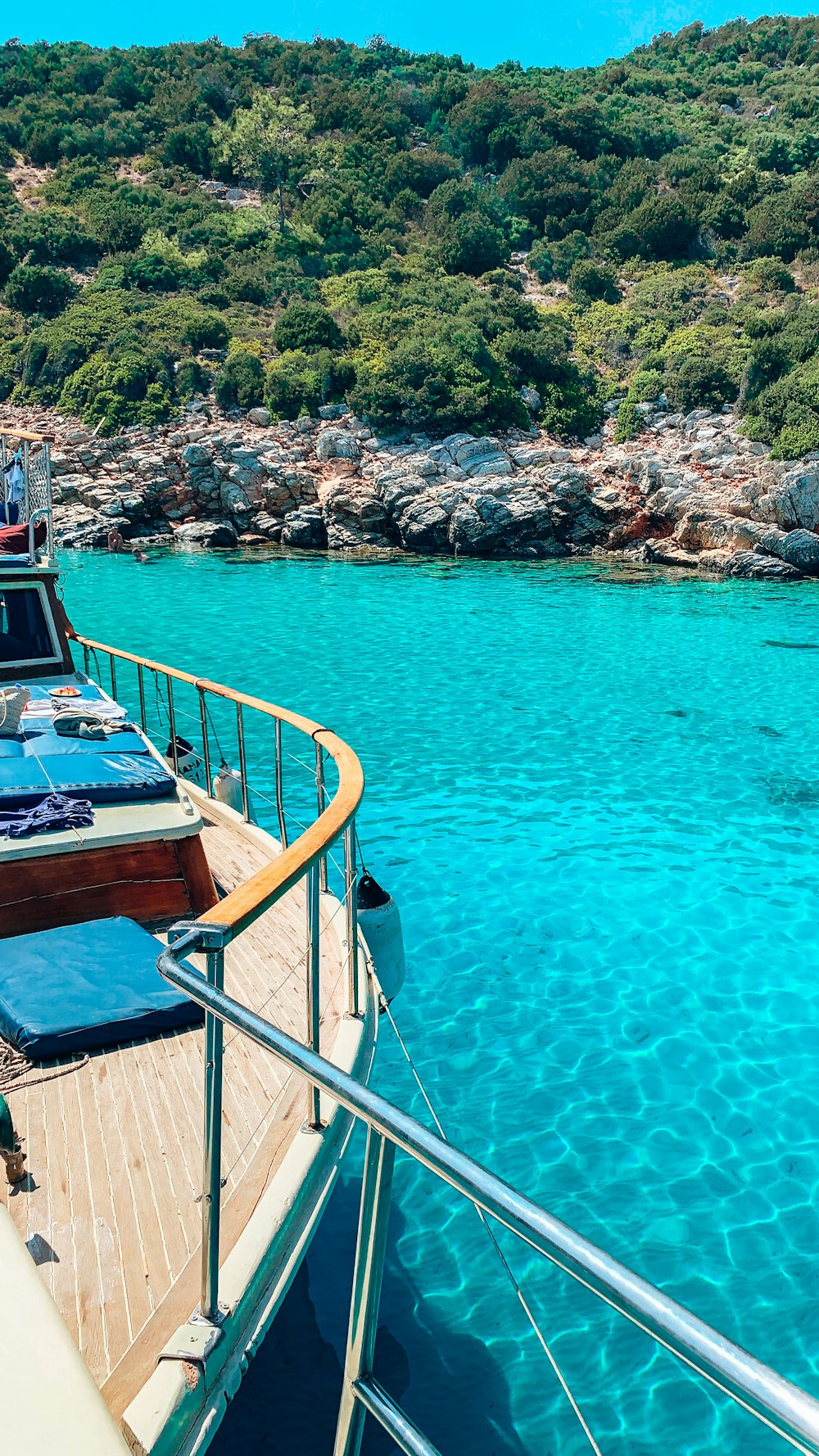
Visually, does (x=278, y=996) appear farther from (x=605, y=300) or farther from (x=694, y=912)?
(x=605, y=300)

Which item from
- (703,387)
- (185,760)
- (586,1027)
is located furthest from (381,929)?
(703,387)

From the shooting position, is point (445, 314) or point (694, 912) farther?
point (445, 314)

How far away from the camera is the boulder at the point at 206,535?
31.7 m

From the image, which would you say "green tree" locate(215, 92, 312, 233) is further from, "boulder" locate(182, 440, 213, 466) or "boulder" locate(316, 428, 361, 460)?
"boulder" locate(182, 440, 213, 466)

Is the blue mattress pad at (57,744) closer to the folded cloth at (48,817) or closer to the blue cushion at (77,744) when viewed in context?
the blue cushion at (77,744)

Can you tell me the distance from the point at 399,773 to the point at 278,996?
266 inches

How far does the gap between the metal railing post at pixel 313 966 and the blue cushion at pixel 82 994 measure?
3.15 feet

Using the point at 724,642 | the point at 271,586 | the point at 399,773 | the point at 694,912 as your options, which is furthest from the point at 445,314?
the point at 694,912

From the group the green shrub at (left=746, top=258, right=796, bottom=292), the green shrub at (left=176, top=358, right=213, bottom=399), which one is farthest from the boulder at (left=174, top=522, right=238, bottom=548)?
the green shrub at (left=746, top=258, right=796, bottom=292)

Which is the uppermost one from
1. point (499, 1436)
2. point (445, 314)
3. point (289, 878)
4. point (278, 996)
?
point (445, 314)

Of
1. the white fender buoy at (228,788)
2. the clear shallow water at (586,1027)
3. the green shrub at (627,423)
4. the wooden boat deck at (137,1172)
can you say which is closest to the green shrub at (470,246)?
the green shrub at (627,423)

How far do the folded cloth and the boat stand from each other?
0.02m

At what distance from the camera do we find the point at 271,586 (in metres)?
24.8

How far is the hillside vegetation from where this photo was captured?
3631 centimetres
